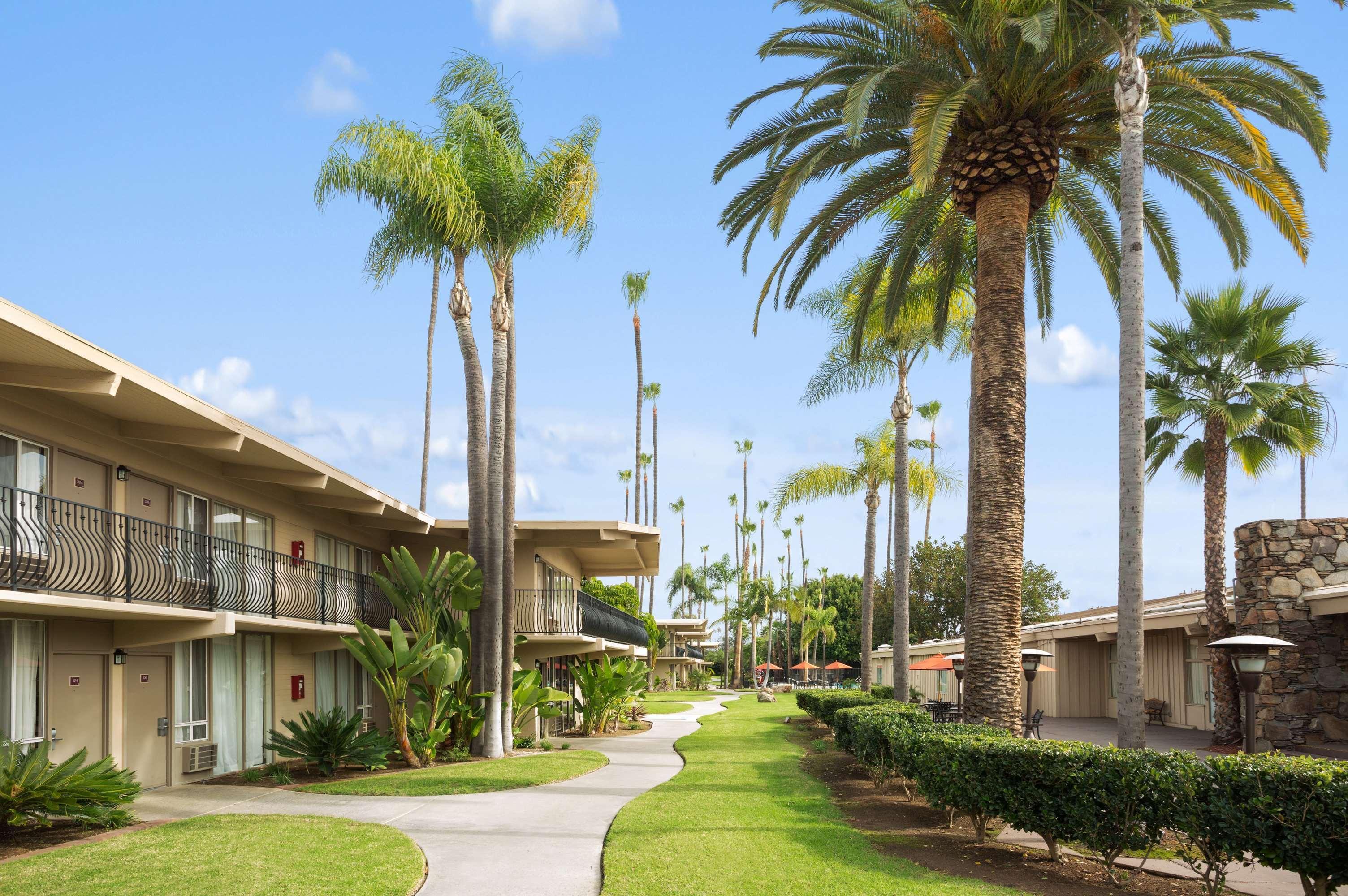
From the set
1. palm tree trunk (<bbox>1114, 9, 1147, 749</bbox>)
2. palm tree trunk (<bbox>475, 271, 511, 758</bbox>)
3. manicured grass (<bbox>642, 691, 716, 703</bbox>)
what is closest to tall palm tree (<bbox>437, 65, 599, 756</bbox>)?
palm tree trunk (<bbox>475, 271, 511, 758</bbox>)

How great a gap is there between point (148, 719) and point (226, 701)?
2.14 metres

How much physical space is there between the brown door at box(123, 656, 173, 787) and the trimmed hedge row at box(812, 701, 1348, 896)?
434 inches

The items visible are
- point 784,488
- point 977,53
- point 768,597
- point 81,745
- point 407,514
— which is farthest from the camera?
point 768,597

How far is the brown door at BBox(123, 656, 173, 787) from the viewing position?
14.6m

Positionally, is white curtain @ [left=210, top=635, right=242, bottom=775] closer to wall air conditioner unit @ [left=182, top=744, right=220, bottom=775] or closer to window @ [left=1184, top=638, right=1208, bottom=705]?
wall air conditioner unit @ [left=182, top=744, right=220, bottom=775]

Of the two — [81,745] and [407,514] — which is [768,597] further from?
[81,745]

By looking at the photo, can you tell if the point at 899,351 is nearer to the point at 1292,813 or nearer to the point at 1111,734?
the point at 1111,734

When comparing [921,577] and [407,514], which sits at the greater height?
[407,514]

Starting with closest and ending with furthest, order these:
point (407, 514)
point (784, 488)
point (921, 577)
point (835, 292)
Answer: point (407, 514), point (835, 292), point (784, 488), point (921, 577)

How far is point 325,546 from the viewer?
22047mm

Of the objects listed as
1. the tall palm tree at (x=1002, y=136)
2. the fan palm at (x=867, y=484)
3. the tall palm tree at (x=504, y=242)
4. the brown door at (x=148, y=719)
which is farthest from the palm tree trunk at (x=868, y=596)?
the brown door at (x=148, y=719)

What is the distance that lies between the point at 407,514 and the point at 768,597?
71.3 m

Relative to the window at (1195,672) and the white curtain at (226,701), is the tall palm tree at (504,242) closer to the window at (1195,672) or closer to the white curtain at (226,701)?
the white curtain at (226,701)

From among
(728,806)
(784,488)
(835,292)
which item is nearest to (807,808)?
(728,806)
